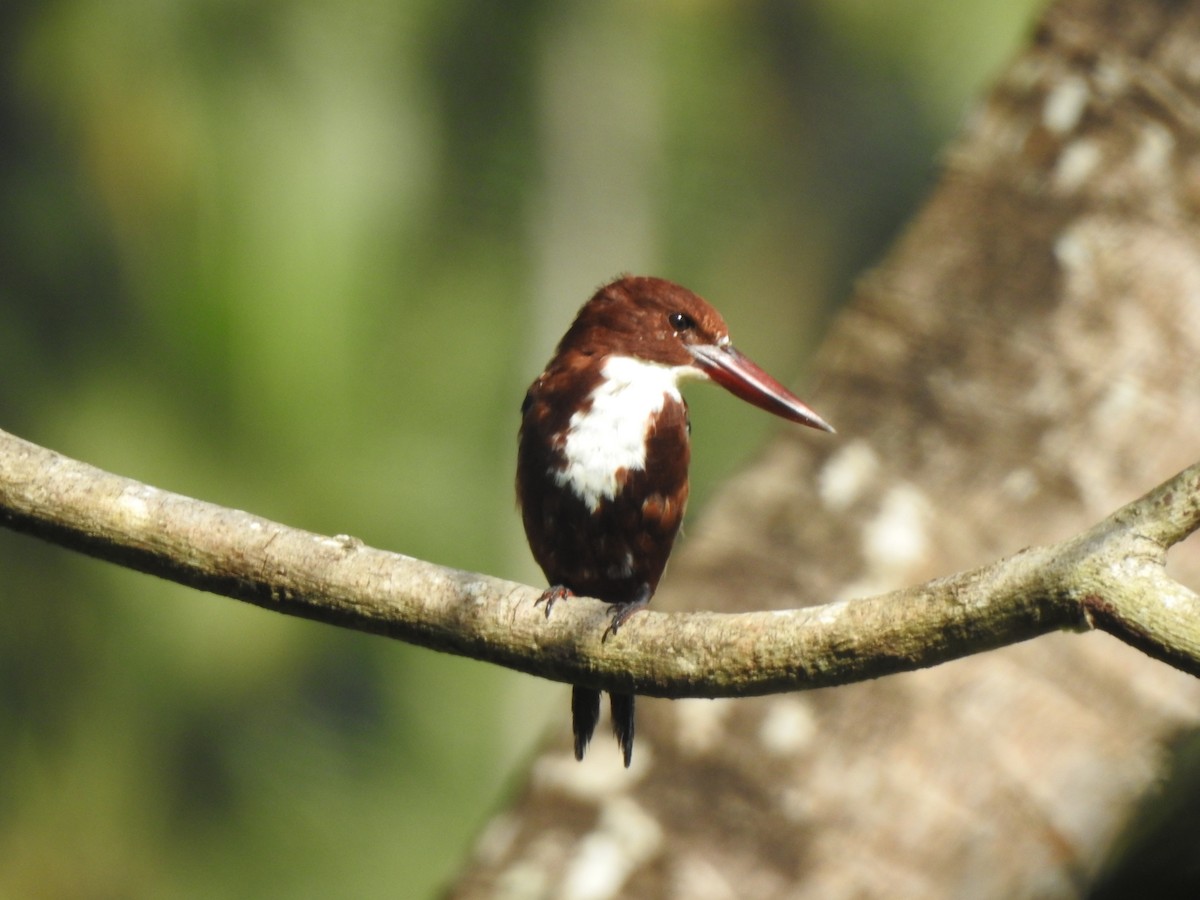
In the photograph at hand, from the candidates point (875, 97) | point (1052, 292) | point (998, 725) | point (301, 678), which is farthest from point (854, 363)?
point (875, 97)

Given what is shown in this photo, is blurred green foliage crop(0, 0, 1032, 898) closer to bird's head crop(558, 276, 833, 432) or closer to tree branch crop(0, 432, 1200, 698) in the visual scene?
bird's head crop(558, 276, 833, 432)

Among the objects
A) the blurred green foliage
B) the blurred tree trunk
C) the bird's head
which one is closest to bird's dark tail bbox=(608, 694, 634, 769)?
the blurred tree trunk

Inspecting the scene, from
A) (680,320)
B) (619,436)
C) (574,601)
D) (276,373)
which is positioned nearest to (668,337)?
(680,320)

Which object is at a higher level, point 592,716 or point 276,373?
point 276,373

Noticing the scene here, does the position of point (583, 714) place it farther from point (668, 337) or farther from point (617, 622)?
point (617, 622)

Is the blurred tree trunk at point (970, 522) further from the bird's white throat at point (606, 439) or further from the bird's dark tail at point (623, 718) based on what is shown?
the bird's white throat at point (606, 439)

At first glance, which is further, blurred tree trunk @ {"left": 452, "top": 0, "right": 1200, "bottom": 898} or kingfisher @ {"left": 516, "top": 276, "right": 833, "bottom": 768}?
blurred tree trunk @ {"left": 452, "top": 0, "right": 1200, "bottom": 898}

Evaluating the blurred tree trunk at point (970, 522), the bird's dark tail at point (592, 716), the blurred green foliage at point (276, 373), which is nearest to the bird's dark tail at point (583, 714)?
the bird's dark tail at point (592, 716)
